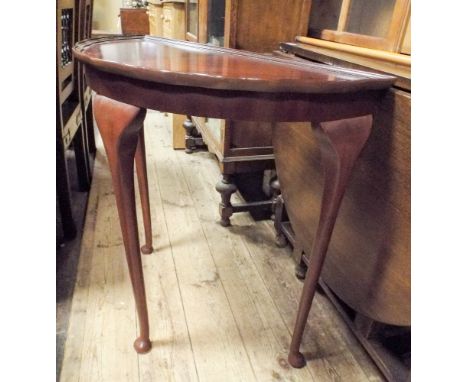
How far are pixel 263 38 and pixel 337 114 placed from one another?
0.75 m

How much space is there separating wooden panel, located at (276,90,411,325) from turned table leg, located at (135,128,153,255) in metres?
0.53

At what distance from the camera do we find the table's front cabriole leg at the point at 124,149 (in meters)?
0.75

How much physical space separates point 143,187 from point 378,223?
785 millimetres

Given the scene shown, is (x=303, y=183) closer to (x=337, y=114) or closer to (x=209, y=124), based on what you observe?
(x=337, y=114)

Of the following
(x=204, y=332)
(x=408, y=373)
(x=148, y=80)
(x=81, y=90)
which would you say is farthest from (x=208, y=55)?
(x=81, y=90)

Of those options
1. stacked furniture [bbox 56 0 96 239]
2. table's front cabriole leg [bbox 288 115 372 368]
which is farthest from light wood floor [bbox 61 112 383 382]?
table's front cabriole leg [bbox 288 115 372 368]

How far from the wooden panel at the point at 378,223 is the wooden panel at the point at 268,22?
42 centimetres

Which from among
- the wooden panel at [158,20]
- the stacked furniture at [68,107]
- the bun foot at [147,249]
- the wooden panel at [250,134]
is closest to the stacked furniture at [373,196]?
the wooden panel at [250,134]

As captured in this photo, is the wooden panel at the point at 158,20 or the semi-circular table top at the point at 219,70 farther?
the wooden panel at the point at 158,20

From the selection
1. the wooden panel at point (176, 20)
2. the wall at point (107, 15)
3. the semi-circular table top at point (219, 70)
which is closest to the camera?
the semi-circular table top at point (219, 70)

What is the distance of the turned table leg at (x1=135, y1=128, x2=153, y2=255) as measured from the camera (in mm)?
1269

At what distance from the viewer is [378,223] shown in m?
0.86

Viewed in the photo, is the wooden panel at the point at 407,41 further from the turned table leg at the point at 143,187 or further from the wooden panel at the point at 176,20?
the wooden panel at the point at 176,20

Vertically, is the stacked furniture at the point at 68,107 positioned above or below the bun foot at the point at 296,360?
above
